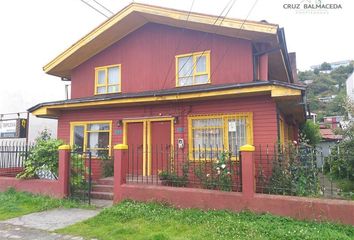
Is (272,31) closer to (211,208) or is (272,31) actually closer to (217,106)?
(217,106)

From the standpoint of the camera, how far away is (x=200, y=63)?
36.0 feet

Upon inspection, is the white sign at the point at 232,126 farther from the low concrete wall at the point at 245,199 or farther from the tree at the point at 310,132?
the tree at the point at 310,132

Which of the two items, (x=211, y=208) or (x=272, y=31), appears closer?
(x=211, y=208)

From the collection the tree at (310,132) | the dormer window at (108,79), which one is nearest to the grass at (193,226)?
the dormer window at (108,79)

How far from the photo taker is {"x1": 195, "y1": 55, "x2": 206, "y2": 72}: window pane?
10.9 metres

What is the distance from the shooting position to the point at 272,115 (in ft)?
30.0

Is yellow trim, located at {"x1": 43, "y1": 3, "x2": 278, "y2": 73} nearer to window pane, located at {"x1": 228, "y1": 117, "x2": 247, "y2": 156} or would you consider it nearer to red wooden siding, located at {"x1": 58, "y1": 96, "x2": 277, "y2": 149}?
red wooden siding, located at {"x1": 58, "y1": 96, "x2": 277, "y2": 149}

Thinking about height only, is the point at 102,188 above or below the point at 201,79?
below

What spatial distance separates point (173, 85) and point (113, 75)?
294 centimetres

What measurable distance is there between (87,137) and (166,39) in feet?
16.6

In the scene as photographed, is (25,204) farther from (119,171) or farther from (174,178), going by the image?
(174,178)

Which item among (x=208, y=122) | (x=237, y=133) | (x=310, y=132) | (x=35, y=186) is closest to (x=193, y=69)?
(x=208, y=122)

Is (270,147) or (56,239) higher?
(270,147)

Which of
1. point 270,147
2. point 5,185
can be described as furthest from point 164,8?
point 5,185
